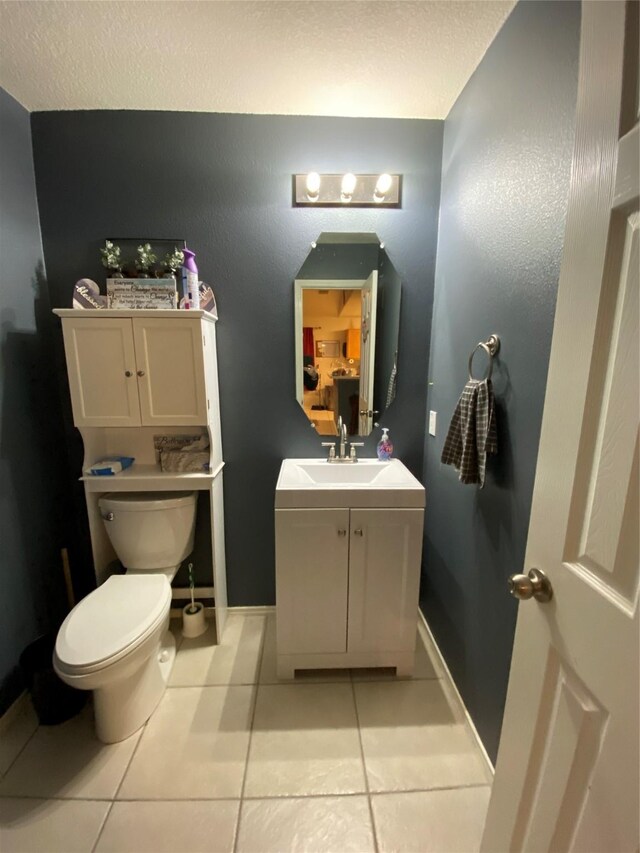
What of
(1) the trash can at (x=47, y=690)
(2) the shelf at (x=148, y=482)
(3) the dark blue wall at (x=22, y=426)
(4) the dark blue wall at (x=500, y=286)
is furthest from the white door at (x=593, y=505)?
(3) the dark blue wall at (x=22, y=426)

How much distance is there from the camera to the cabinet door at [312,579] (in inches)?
55.0

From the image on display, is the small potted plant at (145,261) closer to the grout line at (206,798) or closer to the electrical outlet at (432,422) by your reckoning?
the electrical outlet at (432,422)

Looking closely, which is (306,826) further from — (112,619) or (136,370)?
(136,370)

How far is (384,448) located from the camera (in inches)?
70.7

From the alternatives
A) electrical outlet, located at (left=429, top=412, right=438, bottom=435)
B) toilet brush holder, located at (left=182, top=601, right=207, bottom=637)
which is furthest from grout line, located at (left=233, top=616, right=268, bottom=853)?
electrical outlet, located at (left=429, top=412, right=438, bottom=435)

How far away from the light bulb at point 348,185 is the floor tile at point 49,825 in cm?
240

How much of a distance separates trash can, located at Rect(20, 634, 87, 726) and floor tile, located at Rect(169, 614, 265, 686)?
0.36 meters

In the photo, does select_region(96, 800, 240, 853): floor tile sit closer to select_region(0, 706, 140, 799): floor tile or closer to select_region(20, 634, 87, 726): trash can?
select_region(0, 706, 140, 799): floor tile

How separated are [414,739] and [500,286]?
1627 millimetres

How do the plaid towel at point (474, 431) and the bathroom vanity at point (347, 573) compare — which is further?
the bathroom vanity at point (347, 573)

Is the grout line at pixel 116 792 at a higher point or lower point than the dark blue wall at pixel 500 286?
lower

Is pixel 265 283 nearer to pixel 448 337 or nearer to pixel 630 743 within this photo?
pixel 448 337

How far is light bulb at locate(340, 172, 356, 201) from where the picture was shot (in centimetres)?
156

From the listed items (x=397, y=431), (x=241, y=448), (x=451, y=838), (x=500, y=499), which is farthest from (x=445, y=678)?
(x=241, y=448)
